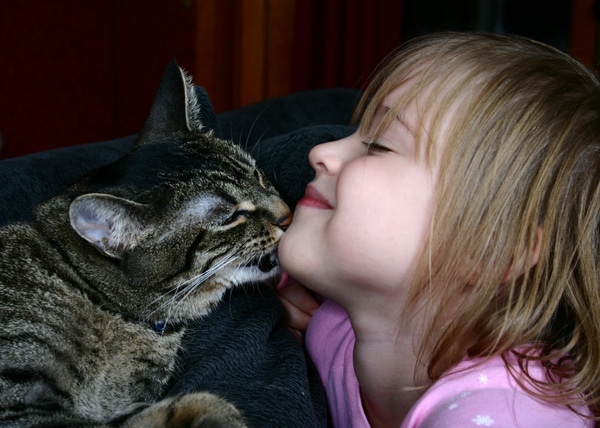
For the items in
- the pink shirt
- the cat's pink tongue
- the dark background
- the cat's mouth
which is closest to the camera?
the pink shirt

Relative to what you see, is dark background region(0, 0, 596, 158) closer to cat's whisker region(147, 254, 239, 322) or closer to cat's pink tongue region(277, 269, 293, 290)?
cat's pink tongue region(277, 269, 293, 290)

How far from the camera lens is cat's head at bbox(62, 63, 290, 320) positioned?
3.68ft

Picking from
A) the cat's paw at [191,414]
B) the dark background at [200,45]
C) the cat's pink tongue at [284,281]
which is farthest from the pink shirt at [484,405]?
the dark background at [200,45]

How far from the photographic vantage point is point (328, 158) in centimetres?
112

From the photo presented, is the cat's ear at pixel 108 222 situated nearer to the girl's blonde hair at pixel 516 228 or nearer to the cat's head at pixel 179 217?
the cat's head at pixel 179 217

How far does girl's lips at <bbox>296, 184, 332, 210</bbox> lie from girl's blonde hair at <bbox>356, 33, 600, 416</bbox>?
Result: 0.17 metres

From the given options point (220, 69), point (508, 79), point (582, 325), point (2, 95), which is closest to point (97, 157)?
point (508, 79)

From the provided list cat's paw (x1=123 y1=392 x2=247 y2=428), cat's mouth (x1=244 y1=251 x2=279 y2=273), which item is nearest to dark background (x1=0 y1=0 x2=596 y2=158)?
cat's mouth (x1=244 y1=251 x2=279 y2=273)

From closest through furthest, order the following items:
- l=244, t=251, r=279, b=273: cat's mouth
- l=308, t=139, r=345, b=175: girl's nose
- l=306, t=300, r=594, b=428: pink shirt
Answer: l=306, t=300, r=594, b=428: pink shirt, l=308, t=139, r=345, b=175: girl's nose, l=244, t=251, r=279, b=273: cat's mouth

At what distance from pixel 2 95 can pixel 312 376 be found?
307 cm

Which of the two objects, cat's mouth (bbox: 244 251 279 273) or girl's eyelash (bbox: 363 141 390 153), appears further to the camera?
cat's mouth (bbox: 244 251 279 273)

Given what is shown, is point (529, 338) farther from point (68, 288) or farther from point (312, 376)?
point (68, 288)

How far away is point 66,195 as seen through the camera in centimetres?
122

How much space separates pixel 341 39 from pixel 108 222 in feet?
7.04
